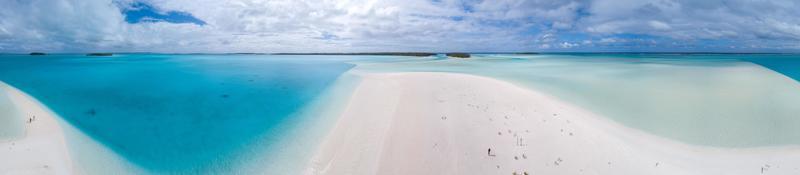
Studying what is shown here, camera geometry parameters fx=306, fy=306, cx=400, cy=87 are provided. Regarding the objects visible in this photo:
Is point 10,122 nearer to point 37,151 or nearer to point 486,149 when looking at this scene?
point 37,151

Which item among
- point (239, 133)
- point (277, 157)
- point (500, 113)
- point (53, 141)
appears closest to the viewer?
point (277, 157)

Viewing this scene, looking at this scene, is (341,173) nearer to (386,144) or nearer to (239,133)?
(386,144)

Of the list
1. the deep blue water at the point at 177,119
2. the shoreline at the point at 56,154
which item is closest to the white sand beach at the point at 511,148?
the deep blue water at the point at 177,119

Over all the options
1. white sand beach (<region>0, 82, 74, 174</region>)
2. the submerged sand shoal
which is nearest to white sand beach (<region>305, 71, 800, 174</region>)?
the submerged sand shoal

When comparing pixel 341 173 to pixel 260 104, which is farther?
pixel 260 104

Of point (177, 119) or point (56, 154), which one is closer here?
point (56, 154)

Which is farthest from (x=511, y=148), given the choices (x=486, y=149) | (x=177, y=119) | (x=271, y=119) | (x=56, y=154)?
(x=177, y=119)

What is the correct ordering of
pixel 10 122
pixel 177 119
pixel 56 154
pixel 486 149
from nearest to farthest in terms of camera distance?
pixel 486 149 < pixel 56 154 < pixel 10 122 < pixel 177 119

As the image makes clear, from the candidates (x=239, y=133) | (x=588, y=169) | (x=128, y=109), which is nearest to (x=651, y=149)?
(x=588, y=169)
